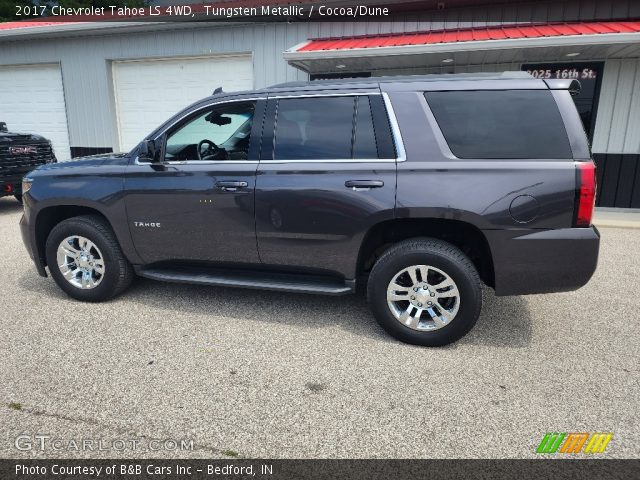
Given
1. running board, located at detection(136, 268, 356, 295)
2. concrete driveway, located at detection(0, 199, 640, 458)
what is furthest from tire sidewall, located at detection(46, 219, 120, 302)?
running board, located at detection(136, 268, 356, 295)

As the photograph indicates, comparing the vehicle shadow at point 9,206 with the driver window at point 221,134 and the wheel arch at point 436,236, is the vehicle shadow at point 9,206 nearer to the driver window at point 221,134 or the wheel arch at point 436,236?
the driver window at point 221,134

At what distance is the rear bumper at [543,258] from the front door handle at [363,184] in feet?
2.76

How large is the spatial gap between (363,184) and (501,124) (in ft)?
3.47

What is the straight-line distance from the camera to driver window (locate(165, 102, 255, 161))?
149 inches

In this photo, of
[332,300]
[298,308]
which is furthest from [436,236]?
[298,308]

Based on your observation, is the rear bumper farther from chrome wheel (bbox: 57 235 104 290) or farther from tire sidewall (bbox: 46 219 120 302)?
chrome wheel (bbox: 57 235 104 290)

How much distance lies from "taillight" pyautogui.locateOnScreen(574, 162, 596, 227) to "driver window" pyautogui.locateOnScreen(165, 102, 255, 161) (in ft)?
8.16

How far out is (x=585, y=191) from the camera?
2.97 meters

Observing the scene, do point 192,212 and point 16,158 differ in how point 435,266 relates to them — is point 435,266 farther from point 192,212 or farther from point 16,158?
point 16,158

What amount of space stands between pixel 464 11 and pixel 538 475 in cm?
851

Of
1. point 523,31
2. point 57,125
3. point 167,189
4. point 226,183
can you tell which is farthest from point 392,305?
point 57,125

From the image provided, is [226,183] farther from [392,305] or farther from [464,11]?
[464,11]

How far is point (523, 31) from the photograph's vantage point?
7.37m

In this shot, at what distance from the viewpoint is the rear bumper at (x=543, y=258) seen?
303cm
